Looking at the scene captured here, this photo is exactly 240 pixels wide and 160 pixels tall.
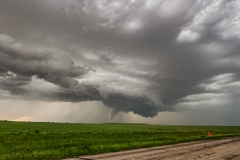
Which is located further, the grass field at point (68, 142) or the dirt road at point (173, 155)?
the grass field at point (68, 142)

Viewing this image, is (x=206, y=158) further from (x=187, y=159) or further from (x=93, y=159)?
(x=93, y=159)

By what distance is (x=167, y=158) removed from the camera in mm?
11344

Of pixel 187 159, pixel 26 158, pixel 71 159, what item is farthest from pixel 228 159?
pixel 26 158

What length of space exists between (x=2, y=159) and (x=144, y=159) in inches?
294

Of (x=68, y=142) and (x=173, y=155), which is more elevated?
(x=68, y=142)

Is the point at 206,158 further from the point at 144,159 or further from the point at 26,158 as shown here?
the point at 26,158

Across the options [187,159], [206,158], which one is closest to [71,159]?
[187,159]

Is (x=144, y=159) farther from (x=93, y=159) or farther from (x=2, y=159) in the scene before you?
(x=2, y=159)

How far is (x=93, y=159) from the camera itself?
11.2 meters

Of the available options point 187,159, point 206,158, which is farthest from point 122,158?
point 206,158

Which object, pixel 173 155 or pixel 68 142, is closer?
pixel 173 155

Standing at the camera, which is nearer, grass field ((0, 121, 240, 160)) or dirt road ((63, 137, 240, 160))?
dirt road ((63, 137, 240, 160))

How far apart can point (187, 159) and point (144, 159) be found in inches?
89.7

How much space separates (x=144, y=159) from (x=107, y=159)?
194 cm
